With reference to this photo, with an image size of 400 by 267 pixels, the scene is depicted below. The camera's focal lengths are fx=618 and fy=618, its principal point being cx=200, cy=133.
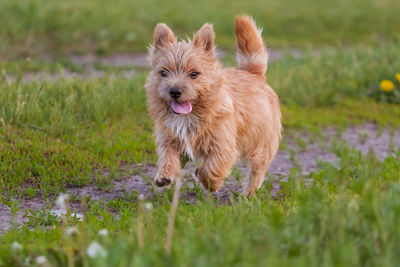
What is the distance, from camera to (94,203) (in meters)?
5.00

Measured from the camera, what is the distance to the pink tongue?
485 cm

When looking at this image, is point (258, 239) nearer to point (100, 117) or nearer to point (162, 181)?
point (162, 181)

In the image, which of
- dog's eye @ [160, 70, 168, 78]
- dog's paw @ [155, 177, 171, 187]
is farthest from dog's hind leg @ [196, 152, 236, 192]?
dog's eye @ [160, 70, 168, 78]

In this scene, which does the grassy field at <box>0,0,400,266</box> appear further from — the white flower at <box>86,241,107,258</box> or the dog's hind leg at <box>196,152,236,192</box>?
the dog's hind leg at <box>196,152,236,192</box>

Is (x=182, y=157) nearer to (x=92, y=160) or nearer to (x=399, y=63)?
(x=92, y=160)

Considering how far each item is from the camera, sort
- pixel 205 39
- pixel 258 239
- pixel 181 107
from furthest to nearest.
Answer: pixel 205 39
pixel 181 107
pixel 258 239

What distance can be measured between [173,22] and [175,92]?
34.6 feet

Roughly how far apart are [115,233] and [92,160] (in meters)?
2.21

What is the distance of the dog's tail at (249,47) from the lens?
19.1ft

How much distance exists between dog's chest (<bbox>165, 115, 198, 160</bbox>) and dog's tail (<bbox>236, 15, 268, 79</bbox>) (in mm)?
1258

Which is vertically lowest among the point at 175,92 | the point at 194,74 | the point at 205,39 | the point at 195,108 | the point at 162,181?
the point at 162,181

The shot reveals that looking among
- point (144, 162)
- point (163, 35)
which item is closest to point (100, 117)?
point (144, 162)

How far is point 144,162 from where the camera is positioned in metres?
6.23

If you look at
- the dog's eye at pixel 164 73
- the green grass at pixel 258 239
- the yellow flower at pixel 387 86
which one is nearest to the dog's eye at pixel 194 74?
the dog's eye at pixel 164 73
